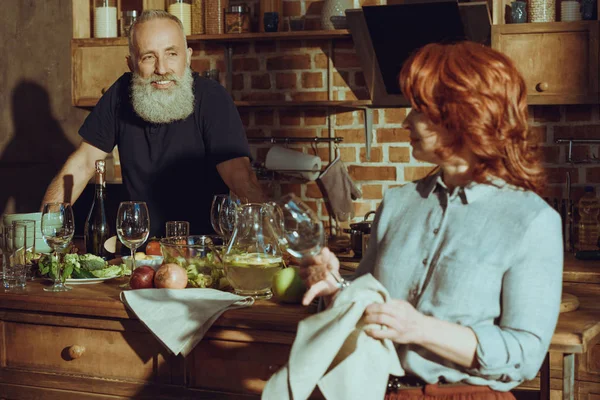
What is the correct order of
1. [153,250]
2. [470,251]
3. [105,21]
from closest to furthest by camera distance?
[470,251] → [153,250] → [105,21]

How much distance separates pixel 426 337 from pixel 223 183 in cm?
182

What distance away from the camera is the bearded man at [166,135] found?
9.02 feet

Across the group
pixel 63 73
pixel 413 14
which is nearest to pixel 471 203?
pixel 413 14

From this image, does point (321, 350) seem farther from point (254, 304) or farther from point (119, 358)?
point (119, 358)

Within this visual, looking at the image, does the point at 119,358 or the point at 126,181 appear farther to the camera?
the point at 126,181

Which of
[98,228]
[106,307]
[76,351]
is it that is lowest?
[76,351]

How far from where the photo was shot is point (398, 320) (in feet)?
3.84

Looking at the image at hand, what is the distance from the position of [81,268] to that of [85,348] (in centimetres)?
28

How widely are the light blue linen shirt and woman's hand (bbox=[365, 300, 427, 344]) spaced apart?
105mm

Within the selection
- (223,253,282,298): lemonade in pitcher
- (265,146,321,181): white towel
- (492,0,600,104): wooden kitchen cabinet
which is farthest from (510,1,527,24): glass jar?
(223,253,282,298): lemonade in pitcher

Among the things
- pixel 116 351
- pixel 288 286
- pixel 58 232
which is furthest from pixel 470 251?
pixel 58 232

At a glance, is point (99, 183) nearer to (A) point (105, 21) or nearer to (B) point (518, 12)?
(A) point (105, 21)

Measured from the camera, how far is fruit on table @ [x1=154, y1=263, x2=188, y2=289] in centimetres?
185

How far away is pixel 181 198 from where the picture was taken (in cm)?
289
